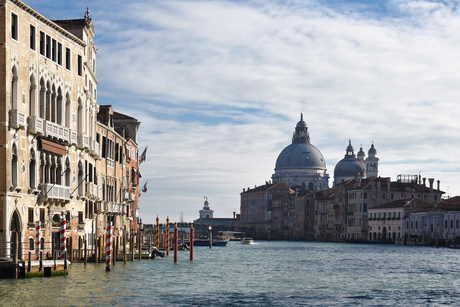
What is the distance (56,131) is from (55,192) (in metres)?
2.38

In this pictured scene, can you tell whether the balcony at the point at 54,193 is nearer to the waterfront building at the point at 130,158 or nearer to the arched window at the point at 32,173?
the arched window at the point at 32,173

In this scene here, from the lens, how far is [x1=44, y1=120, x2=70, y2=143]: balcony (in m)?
30.4

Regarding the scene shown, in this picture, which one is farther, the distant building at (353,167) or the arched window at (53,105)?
the distant building at (353,167)

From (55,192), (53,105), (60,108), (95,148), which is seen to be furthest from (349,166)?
(55,192)

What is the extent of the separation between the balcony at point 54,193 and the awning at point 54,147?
1.32m

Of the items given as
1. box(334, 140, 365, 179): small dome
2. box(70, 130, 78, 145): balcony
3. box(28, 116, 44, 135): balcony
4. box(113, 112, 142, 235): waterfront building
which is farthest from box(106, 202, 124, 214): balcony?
box(334, 140, 365, 179): small dome

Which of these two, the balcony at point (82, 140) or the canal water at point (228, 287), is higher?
the balcony at point (82, 140)

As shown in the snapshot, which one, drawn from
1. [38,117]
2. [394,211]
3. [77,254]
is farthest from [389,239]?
[38,117]

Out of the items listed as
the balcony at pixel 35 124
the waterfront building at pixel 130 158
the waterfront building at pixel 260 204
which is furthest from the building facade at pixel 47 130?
the waterfront building at pixel 260 204

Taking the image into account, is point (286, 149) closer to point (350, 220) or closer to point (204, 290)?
point (350, 220)

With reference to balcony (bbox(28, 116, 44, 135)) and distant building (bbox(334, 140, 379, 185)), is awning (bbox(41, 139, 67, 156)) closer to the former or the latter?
balcony (bbox(28, 116, 44, 135))

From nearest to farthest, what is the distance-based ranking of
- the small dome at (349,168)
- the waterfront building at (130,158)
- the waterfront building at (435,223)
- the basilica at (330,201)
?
the waterfront building at (130,158) < the waterfront building at (435,223) < the basilica at (330,201) < the small dome at (349,168)

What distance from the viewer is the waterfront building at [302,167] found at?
177m

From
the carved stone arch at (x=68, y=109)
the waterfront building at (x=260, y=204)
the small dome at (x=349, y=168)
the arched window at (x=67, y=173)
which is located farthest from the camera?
the small dome at (x=349, y=168)
